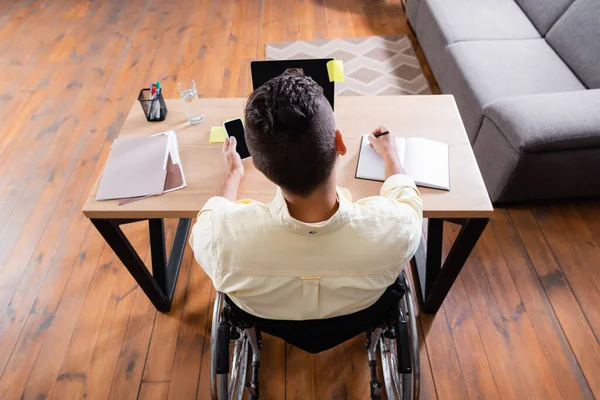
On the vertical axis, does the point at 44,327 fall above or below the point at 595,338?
below

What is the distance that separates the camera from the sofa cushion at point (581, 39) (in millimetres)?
1990

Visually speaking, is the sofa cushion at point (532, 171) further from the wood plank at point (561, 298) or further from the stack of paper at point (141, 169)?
the stack of paper at point (141, 169)

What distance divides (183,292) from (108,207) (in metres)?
0.72

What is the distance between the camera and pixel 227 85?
9.29ft

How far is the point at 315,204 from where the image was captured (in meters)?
0.81

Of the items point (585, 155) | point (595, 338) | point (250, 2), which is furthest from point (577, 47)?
point (250, 2)

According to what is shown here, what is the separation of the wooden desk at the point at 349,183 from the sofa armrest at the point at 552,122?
43 centimetres

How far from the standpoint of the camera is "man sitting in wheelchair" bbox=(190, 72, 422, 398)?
74cm

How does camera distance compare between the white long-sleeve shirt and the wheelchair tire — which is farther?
the wheelchair tire

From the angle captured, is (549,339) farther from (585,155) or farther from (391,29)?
(391,29)

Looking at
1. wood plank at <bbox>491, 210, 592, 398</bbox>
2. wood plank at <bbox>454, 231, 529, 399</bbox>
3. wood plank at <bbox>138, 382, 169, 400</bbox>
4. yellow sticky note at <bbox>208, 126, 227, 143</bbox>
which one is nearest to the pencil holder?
yellow sticky note at <bbox>208, 126, 227, 143</bbox>

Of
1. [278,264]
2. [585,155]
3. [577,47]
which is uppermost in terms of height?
[278,264]

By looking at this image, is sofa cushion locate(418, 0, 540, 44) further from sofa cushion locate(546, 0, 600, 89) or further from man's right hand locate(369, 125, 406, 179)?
man's right hand locate(369, 125, 406, 179)

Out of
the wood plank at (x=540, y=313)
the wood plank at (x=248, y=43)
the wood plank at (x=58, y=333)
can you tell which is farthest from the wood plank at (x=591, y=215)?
the wood plank at (x=58, y=333)
